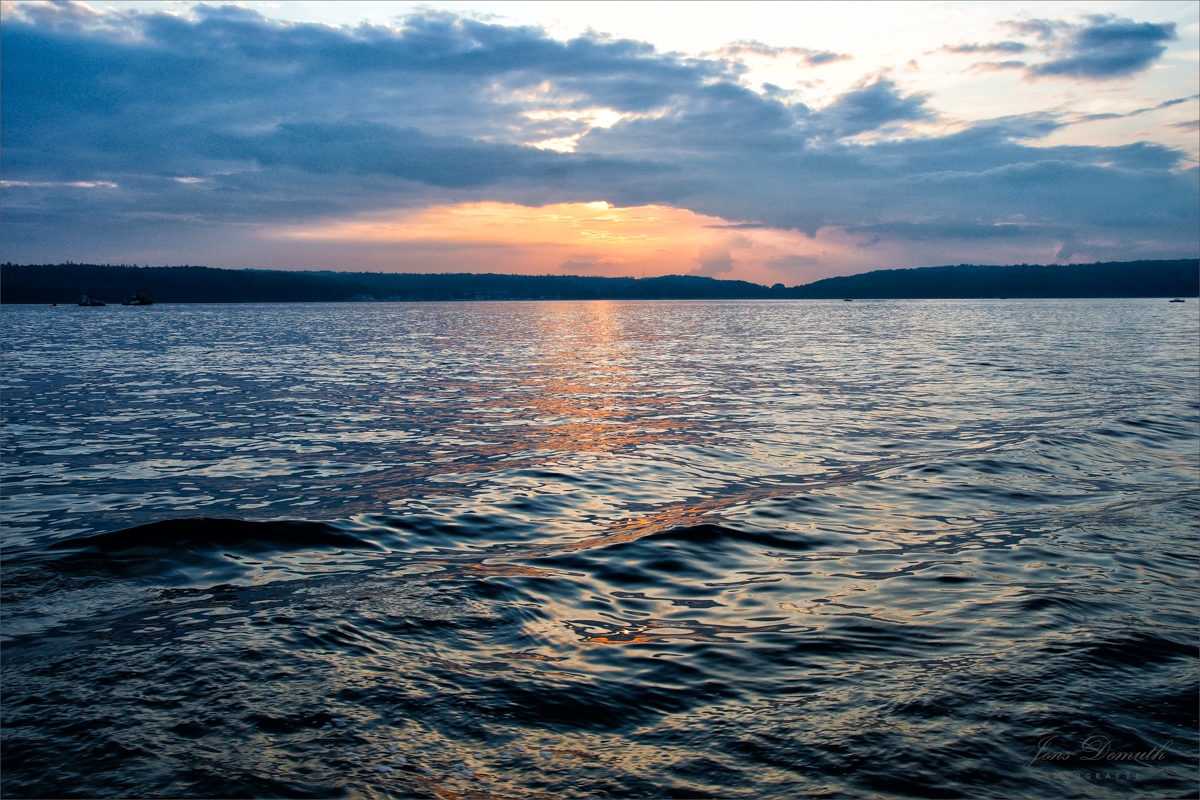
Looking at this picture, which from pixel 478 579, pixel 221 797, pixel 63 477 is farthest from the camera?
pixel 63 477

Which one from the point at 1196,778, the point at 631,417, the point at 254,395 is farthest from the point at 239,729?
the point at 254,395

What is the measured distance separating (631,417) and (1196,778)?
1959 cm

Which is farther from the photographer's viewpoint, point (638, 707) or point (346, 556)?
point (346, 556)

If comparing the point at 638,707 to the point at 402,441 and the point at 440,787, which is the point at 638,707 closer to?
the point at 440,787

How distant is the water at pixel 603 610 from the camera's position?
220 inches

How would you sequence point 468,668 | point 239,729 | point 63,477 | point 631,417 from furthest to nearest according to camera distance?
1. point 631,417
2. point 63,477
3. point 468,668
4. point 239,729

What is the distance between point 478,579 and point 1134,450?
17.5m

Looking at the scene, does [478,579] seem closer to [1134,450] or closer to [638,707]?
[638,707]

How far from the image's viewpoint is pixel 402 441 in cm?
→ 2033

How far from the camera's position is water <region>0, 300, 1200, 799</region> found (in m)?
5.59

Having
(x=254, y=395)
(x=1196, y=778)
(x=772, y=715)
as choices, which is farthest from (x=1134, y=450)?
(x=254, y=395)

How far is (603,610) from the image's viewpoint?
877 centimetres

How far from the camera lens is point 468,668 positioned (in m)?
7.17

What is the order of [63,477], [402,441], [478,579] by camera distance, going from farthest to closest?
[402,441] < [63,477] < [478,579]
